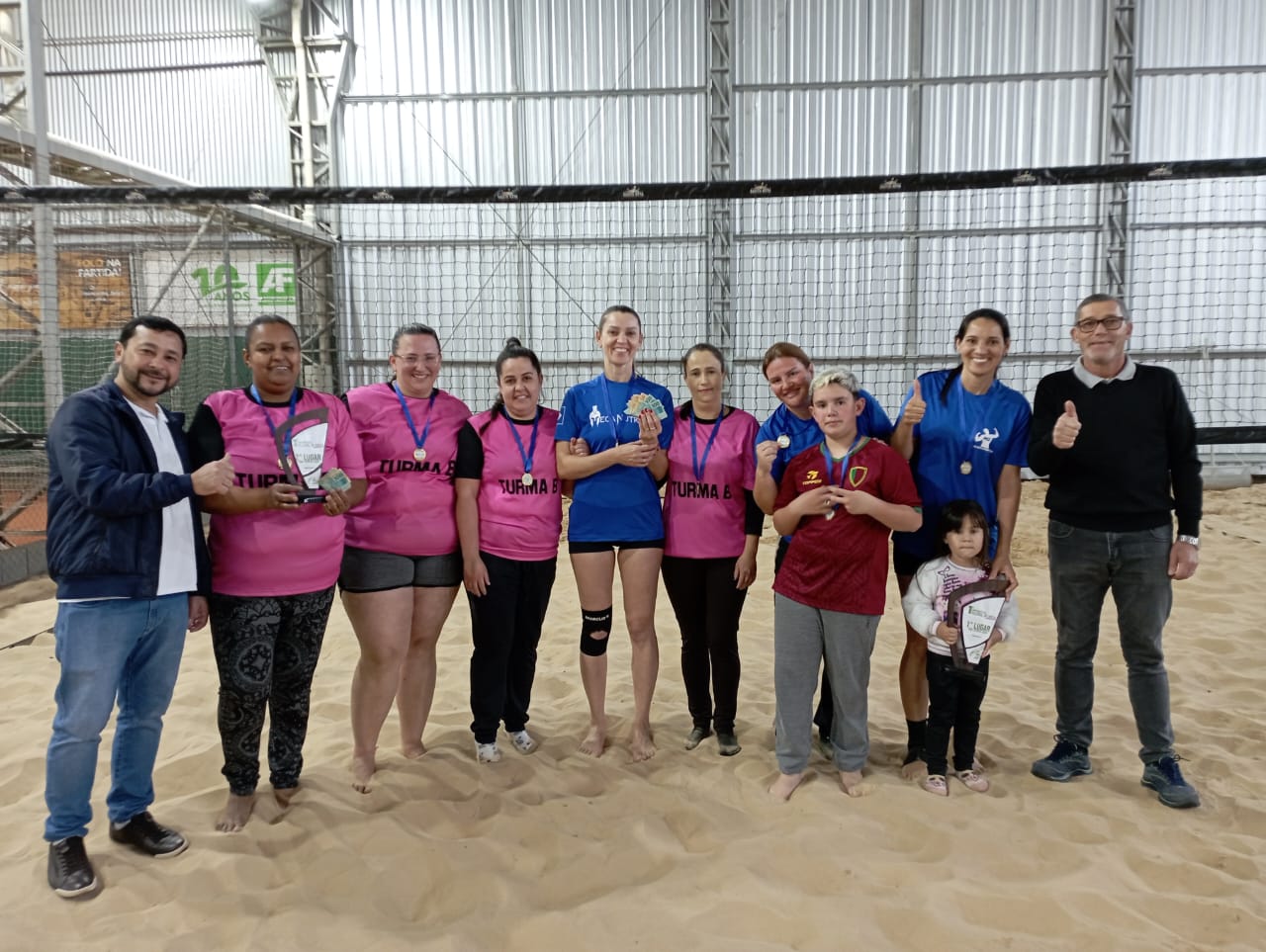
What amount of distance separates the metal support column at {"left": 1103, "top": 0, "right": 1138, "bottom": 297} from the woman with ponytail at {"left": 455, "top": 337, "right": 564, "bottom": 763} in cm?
1048

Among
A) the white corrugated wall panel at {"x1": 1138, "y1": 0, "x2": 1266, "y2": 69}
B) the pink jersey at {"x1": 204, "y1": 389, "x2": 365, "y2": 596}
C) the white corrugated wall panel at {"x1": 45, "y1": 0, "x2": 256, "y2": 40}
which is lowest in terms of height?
the pink jersey at {"x1": 204, "y1": 389, "x2": 365, "y2": 596}

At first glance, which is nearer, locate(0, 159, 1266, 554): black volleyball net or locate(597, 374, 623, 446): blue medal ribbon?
locate(597, 374, 623, 446): blue medal ribbon

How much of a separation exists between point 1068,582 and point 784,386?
1341 mm

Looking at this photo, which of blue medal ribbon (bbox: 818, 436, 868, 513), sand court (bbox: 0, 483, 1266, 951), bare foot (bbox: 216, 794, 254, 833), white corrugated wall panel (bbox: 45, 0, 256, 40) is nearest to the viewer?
sand court (bbox: 0, 483, 1266, 951)

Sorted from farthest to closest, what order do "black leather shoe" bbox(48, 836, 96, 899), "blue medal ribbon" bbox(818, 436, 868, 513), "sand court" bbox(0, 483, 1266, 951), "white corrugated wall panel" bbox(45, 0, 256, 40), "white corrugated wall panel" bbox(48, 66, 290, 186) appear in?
"white corrugated wall panel" bbox(48, 66, 290, 186) → "white corrugated wall panel" bbox(45, 0, 256, 40) → "blue medal ribbon" bbox(818, 436, 868, 513) → "black leather shoe" bbox(48, 836, 96, 899) → "sand court" bbox(0, 483, 1266, 951)

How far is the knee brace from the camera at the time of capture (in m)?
3.20

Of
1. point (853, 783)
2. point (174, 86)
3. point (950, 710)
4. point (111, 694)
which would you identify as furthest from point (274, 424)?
point (174, 86)

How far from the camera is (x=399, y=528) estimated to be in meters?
2.92

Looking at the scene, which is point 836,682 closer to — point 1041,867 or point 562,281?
point 1041,867

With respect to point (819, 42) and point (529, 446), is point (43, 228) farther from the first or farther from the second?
point (819, 42)

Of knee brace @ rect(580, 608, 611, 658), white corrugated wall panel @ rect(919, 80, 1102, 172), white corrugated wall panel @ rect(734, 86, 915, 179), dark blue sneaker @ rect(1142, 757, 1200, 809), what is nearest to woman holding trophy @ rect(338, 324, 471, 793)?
knee brace @ rect(580, 608, 611, 658)

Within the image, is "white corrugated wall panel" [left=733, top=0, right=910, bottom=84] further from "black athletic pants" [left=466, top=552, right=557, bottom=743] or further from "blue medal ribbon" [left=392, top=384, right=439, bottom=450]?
"black athletic pants" [left=466, top=552, right=557, bottom=743]

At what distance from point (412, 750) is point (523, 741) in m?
0.47

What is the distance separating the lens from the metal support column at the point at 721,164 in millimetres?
11203
